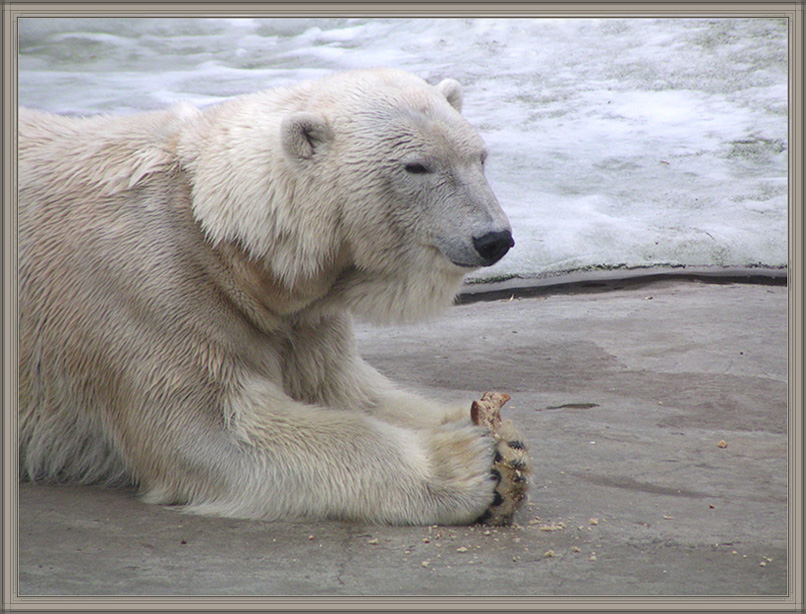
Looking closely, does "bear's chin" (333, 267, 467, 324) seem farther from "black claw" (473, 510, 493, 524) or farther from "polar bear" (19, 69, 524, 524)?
"black claw" (473, 510, 493, 524)

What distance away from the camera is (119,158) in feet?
10.2

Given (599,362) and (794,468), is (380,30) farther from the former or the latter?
(794,468)

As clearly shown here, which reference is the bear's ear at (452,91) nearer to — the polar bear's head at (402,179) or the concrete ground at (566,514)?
the polar bear's head at (402,179)

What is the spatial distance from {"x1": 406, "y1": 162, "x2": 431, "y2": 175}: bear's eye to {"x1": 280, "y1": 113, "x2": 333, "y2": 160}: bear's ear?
0.26 m

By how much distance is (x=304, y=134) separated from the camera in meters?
2.76

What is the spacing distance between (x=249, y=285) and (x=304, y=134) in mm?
508

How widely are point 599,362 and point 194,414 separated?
7.48ft

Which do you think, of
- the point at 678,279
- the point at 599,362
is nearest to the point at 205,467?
the point at 599,362

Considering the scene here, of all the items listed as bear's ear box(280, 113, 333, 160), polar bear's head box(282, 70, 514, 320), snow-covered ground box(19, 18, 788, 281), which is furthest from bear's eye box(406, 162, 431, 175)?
snow-covered ground box(19, 18, 788, 281)

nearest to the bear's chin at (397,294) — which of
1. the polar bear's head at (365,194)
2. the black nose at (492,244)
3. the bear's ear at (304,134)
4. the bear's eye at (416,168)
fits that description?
the polar bear's head at (365,194)

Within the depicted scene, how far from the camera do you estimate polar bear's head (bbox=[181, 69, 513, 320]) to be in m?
2.73

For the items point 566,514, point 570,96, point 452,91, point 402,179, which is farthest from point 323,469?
point 570,96

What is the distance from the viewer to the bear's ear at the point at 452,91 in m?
3.16

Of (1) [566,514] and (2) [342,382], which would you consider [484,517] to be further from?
(2) [342,382]
